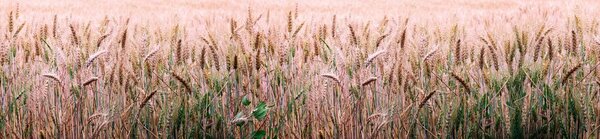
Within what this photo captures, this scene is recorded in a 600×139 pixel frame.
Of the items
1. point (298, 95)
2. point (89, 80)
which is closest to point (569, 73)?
point (298, 95)

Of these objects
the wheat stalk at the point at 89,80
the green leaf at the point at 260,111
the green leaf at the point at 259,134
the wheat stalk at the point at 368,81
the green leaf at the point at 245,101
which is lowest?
the green leaf at the point at 259,134

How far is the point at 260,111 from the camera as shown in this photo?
6.32 ft

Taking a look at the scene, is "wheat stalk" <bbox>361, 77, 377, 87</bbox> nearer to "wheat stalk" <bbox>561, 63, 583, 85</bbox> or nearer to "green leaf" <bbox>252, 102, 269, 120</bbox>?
"green leaf" <bbox>252, 102, 269, 120</bbox>

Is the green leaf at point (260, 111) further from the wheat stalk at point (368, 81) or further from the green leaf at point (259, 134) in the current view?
the wheat stalk at point (368, 81)

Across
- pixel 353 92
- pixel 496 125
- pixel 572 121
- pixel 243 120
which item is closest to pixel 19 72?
pixel 243 120

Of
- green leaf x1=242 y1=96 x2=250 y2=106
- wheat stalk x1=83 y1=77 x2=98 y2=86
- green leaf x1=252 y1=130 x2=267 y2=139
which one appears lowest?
green leaf x1=252 y1=130 x2=267 y2=139

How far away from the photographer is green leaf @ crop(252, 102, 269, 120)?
6.30 feet

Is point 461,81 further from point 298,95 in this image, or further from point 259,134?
point 259,134

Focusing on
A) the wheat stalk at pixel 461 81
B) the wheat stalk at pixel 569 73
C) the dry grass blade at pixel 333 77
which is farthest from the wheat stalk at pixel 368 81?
the wheat stalk at pixel 569 73

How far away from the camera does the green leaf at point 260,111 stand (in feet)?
6.30

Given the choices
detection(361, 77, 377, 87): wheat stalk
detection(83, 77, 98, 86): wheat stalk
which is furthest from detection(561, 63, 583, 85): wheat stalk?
detection(83, 77, 98, 86): wheat stalk

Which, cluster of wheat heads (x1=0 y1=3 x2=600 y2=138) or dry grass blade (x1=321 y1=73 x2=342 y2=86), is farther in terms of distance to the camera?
cluster of wheat heads (x1=0 y1=3 x2=600 y2=138)

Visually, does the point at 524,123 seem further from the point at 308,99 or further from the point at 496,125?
the point at 308,99

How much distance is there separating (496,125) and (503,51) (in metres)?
0.17
